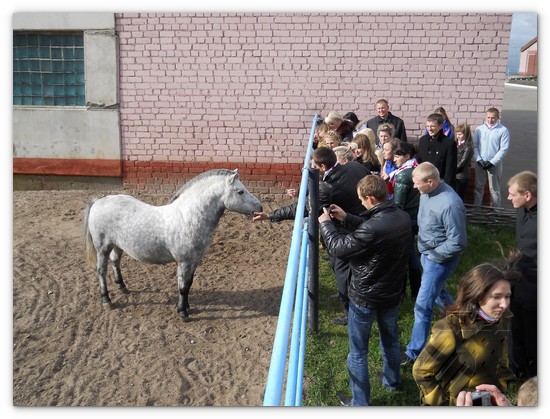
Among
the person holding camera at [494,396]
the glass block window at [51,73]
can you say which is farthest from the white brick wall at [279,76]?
the person holding camera at [494,396]

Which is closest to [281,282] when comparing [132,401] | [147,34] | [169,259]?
[169,259]

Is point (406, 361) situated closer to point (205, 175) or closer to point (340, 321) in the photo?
point (340, 321)

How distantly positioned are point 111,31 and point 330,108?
300 cm

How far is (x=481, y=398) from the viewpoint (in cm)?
214

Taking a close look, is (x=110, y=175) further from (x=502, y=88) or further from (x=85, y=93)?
(x=502, y=88)

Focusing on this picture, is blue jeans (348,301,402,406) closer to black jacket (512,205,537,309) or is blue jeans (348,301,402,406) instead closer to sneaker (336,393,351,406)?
sneaker (336,393,351,406)

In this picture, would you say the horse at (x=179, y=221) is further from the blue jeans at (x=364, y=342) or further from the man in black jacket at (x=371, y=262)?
the blue jeans at (x=364, y=342)

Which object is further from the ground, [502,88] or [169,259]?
[502,88]

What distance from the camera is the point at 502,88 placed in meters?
6.13

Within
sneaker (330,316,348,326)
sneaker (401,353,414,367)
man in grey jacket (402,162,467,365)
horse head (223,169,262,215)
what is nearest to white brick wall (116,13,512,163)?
horse head (223,169,262,215)

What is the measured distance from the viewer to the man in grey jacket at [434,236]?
11.0ft

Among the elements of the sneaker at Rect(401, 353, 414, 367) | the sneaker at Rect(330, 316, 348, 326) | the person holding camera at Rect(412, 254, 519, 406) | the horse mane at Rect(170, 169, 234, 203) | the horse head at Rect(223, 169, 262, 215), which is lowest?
the sneaker at Rect(401, 353, 414, 367)

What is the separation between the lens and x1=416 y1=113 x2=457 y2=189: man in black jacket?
5.32 metres

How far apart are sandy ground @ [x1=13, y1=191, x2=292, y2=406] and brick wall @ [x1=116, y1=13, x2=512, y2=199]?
4.34 feet
